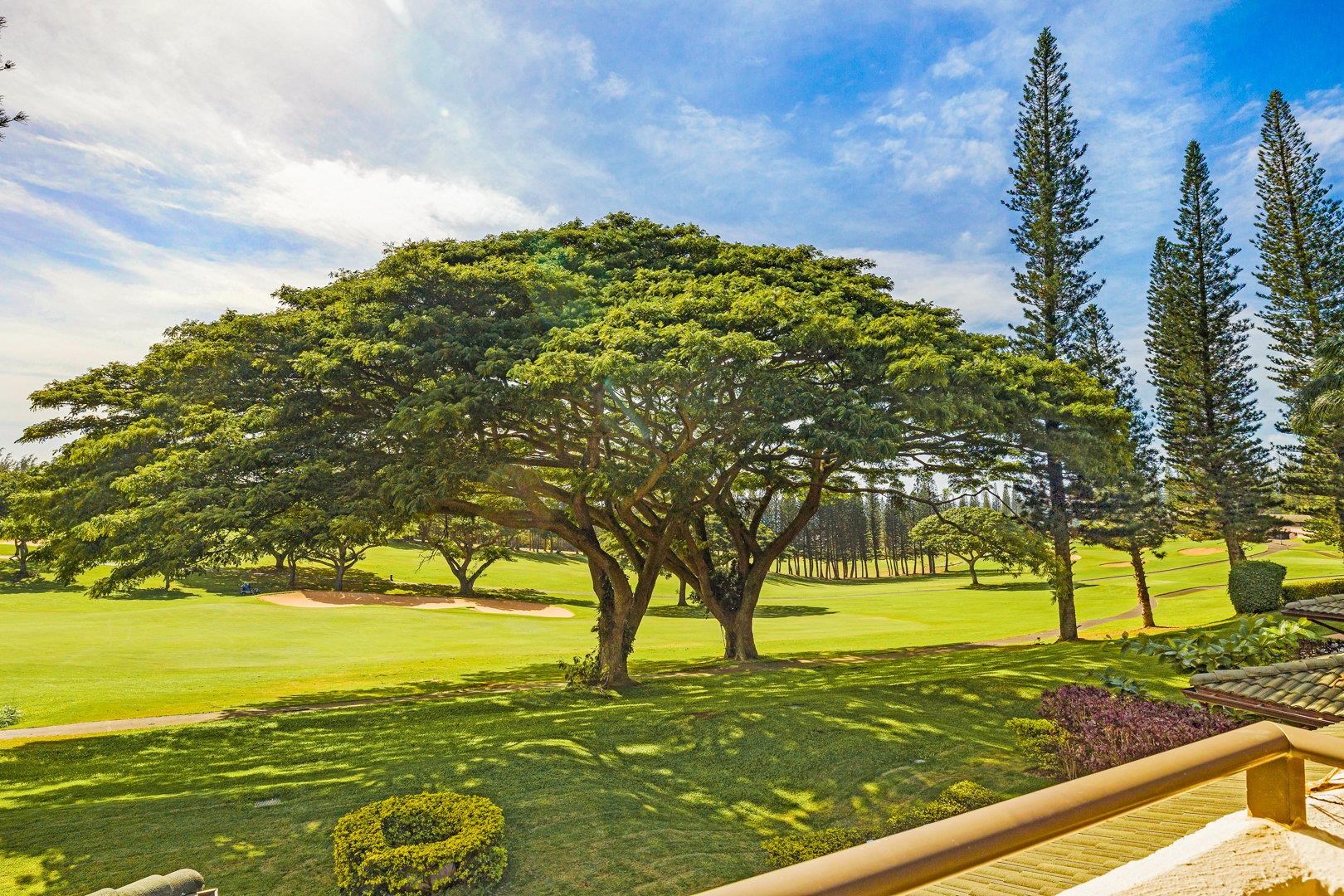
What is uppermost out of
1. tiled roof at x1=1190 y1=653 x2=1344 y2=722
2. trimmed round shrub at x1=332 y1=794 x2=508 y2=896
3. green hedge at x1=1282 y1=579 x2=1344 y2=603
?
tiled roof at x1=1190 y1=653 x2=1344 y2=722

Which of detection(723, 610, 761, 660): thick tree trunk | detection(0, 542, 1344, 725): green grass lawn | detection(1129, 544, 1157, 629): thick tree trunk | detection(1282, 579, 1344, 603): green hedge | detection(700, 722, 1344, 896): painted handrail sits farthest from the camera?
detection(1129, 544, 1157, 629): thick tree trunk

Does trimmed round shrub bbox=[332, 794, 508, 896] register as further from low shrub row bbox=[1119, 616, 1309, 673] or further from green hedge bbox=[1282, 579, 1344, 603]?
green hedge bbox=[1282, 579, 1344, 603]

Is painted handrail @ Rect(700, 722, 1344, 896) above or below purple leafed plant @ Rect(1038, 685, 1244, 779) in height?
above

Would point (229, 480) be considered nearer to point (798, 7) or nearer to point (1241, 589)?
point (798, 7)

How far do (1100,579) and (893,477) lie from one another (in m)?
45.6

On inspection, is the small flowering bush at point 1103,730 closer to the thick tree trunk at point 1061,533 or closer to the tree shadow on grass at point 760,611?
the thick tree trunk at point 1061,533

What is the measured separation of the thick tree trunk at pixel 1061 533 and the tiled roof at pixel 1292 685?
49.2ft

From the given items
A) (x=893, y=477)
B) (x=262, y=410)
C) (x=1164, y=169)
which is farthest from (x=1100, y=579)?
(x=262, y=410)

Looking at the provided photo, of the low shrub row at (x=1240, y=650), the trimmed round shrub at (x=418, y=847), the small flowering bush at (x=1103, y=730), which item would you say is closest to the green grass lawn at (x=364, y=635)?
the low shrub row at (x=1240, y=650)

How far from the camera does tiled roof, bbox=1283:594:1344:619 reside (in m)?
7.98

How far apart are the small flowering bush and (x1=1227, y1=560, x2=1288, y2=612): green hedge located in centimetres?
1810

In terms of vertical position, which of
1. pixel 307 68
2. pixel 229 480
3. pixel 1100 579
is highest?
pixel 307 68

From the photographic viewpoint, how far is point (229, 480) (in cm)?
1268

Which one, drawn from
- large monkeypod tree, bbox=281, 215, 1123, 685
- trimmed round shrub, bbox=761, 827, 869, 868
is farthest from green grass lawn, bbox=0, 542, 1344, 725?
trimmed round shrub, bbox=761, 827, 869, 868
